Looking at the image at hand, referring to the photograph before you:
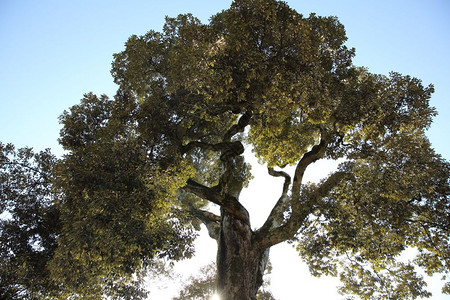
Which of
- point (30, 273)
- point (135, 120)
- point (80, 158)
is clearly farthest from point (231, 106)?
point (30, 273)

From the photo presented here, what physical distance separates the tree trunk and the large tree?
5 centimetres

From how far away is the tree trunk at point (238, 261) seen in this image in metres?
10.1

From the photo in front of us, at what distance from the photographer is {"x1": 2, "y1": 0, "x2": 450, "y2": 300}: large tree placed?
820cm

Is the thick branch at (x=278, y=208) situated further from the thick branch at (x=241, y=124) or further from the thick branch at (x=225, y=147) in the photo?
the thick branch at (x=241, y=124)

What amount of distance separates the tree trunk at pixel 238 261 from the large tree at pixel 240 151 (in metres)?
0.05

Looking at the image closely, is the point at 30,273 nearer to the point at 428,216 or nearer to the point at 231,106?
the point at 231,106

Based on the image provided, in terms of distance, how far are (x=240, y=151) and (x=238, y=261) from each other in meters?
4.83

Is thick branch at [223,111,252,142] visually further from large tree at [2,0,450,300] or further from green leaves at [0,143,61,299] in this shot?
green leaves at [0,143,61,299]

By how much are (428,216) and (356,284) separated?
18.1ft

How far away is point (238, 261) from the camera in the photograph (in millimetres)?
10688

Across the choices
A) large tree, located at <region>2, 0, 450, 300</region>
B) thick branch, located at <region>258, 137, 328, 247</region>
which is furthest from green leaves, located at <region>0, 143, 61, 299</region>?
thick branch, located at <region>258, 137, 328, 247</region>

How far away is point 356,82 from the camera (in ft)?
34.3

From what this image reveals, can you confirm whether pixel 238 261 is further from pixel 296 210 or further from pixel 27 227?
pixel 27 227

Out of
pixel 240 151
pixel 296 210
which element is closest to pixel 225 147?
pixel 240 151
